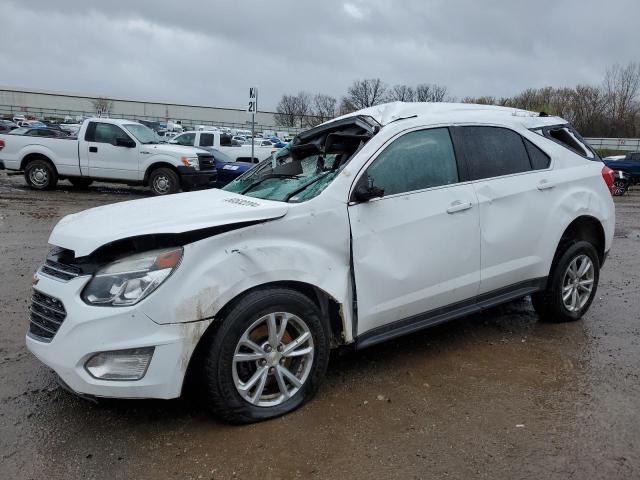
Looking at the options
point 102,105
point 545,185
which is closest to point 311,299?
point 545,185

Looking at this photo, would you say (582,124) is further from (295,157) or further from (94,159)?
(295,157)

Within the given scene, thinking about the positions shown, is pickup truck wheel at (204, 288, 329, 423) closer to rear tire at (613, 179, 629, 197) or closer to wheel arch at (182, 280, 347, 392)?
wheel arch at (182, 280, 347, 392)

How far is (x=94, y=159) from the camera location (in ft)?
46.4

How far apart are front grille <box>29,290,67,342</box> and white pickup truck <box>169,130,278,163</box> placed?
15080 millimetres

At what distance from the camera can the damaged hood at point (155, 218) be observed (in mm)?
2934

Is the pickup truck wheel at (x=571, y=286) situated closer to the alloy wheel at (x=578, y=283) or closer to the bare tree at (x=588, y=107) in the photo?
the alloy wheel at (x=578, y=283)

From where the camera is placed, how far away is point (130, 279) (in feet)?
9.30

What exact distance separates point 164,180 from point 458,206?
11.4 meters

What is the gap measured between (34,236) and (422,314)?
6.99 m

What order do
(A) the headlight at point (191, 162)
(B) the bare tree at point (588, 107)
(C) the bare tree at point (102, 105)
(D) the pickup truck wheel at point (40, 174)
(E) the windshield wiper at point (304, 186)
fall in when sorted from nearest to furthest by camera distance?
(E) the windshield wiper at point (304, 186) < (A) the headlight at point (191, 162) < (D) the pickup truck wheel at point (40, 174) < (B) the bare tree at point (588, 107) < (C) the bare tree at point (102, 105)

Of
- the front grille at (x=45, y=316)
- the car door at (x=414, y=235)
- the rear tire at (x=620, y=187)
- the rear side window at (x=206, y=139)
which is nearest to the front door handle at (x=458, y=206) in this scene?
the car door at (x=414, y=235)

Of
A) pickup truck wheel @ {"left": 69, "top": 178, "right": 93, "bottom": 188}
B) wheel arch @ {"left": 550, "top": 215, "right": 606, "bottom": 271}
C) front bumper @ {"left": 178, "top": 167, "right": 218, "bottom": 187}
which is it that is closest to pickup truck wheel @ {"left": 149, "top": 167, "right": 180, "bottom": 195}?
front bumper @ {"left": 178, "top": 167, "right": 218, "bottom": 187}

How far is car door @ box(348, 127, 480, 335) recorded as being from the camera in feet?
11.3

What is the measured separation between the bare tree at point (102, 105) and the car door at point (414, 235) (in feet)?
294
